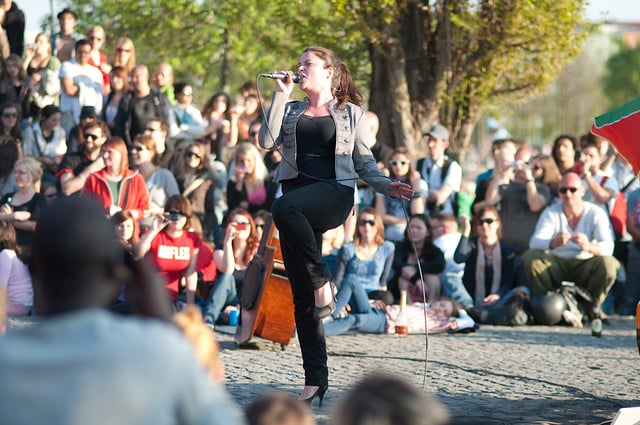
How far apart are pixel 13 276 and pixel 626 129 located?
20.8 feet

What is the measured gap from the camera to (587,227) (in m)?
11.5

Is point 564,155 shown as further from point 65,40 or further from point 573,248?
point 65,40

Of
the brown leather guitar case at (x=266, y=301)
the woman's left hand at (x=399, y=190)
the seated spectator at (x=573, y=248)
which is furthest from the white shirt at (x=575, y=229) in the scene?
the woman's left hand at (x=399, y=190)

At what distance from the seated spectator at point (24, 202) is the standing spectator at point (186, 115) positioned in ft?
7.34

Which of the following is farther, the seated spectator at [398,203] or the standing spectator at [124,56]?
the standing spectator at [124,56]

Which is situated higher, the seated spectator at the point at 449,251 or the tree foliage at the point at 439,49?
the tree foliage at the point at 439,49

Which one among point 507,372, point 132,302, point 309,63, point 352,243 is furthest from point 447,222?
point 132,302

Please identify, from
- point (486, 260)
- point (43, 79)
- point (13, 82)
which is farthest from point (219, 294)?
point (13, 82)

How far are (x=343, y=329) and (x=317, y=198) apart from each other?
4.15 metres

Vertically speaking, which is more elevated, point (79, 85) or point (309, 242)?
point (79, 85)

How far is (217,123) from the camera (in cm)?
1357

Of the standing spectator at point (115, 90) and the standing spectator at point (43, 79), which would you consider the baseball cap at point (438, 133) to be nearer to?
the standing spectator at point (115, 90)

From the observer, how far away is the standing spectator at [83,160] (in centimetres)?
1152

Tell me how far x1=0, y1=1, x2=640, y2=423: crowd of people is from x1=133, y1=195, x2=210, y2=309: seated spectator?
0.04ft
